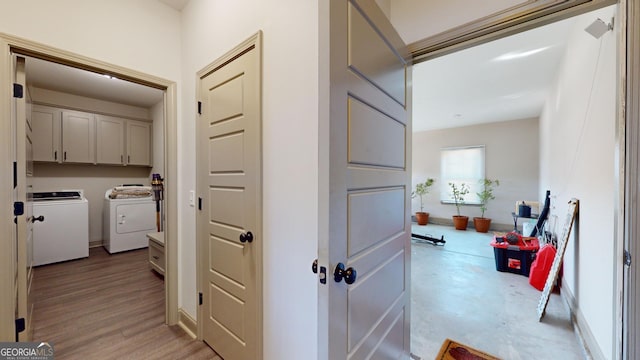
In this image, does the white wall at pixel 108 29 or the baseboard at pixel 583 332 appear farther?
the baseboard at pixel 583 332

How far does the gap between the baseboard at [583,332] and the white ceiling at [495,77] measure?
262 centimetres

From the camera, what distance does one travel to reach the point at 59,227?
3.58 metres

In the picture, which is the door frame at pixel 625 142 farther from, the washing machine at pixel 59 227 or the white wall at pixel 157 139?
the washing machine at pixel 59 227

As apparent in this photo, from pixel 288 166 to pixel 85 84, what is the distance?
4.29 m

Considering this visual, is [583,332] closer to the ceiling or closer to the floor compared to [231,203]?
closer to the floor

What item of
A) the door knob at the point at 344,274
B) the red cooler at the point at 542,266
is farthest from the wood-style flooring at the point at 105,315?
the red cooler at the point at 542,266

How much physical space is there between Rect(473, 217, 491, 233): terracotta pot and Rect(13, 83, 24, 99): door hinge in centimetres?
743

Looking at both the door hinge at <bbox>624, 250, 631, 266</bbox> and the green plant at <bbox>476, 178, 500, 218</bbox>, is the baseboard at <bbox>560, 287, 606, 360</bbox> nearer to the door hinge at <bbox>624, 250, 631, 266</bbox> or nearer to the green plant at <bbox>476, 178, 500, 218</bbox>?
the door hinge at <bbox>624, 250, 631, 266</bbox>

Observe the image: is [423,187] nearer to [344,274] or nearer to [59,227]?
[344,274]

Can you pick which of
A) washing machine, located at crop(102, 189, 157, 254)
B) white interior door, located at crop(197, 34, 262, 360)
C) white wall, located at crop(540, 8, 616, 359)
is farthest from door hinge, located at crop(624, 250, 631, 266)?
washing machine, located at crop(102, 189, 157, 254)

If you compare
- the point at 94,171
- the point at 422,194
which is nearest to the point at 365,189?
the point at 94,171

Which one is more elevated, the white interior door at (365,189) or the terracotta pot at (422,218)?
the white interior door at (365,189)

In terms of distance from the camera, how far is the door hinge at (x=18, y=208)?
1575mm

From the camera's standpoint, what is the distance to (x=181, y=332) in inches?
81.5
